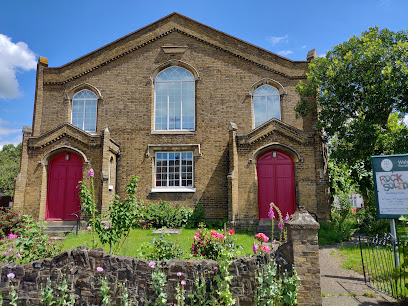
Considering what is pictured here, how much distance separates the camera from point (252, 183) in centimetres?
1380

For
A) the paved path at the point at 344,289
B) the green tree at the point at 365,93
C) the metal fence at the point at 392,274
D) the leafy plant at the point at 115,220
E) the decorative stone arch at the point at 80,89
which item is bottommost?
the paved path at the point at 344,289

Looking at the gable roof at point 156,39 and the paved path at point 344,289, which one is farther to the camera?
the gable roof at point 156,39

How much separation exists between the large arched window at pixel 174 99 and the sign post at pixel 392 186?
10.1 meters

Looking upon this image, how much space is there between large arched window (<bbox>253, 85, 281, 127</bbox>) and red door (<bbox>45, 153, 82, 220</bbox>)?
30.8ft

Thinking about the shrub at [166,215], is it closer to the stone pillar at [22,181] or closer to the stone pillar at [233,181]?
the stone pillar at [233,181]

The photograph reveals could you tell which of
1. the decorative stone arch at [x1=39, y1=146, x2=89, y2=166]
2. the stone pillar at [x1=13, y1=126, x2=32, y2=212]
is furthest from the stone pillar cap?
the stone pillar at [x1=13, y1=126, x2=32, y2=212]

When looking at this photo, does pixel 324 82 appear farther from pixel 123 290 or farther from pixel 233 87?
pixel 123 290

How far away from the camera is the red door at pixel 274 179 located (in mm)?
14102

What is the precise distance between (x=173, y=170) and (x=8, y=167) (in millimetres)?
34989

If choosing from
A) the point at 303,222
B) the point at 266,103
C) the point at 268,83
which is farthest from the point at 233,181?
the point at 303,222

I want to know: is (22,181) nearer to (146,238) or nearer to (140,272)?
(146,238)

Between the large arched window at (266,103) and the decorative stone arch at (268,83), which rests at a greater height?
the decorative stone arch at (268,83)

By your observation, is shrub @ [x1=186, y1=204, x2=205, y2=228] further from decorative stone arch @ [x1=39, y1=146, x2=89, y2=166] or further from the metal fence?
the metal fence

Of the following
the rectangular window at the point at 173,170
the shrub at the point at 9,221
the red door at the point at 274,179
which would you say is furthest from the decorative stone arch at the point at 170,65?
the shrub at the point at 9,221
